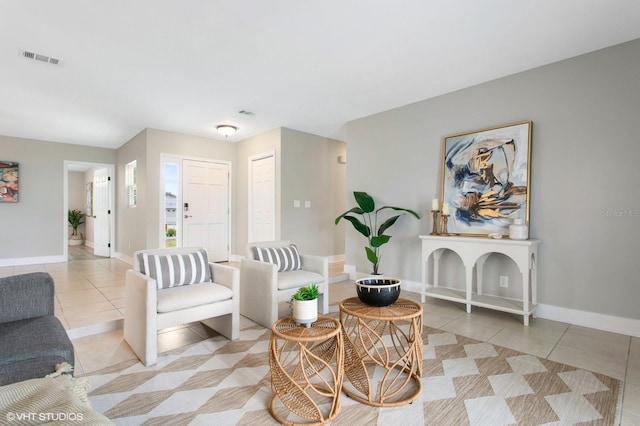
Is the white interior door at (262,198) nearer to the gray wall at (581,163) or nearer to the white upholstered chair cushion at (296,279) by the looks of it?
the white upholstered chair cushion at (296,279)

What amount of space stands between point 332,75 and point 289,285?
217 centimetres

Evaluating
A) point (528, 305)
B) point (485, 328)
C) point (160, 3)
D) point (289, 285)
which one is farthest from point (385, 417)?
point (160, 3)

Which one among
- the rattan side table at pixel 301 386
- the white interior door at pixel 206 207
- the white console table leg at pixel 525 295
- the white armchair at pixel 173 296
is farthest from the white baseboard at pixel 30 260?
the white console table leg at pixel 525 295

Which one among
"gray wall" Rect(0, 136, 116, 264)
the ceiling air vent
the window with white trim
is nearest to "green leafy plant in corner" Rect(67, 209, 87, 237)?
"gray wall" Rect(0, 136, 116, 264)

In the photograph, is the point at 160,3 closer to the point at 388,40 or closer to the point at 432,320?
the point at 388,40

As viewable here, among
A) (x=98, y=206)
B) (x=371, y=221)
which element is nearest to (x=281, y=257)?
(x=371, y=221)

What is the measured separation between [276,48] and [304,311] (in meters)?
2.26

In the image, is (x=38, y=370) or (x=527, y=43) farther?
(x=527, y=43)

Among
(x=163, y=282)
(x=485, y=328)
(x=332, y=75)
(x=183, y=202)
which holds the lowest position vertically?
(x=485, y=328)

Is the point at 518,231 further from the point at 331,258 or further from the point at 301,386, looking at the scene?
the point at 331,258

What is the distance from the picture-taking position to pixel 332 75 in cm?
331

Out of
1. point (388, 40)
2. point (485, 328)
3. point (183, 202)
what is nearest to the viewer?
point (388, 40)

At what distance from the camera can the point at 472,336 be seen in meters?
2.66

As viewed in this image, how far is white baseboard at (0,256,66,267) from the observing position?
5.74 m
